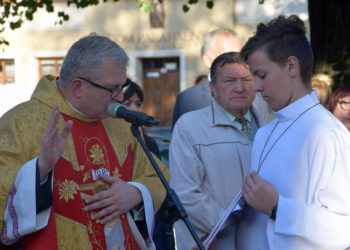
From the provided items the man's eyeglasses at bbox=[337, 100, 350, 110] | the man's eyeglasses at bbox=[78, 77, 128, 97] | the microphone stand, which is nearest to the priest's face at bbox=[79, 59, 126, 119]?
the man's eyeglasses at bbox=[78, 77, 128, 97]

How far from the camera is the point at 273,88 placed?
11.4 feet

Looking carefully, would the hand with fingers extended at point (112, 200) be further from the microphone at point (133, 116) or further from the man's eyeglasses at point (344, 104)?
the man's eyeglasses at point (344, 104)

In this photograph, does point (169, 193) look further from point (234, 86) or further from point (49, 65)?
point (49, 65)

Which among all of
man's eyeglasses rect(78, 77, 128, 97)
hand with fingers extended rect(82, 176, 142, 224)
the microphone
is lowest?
hand with fingers extended rect(82, 176, 142, 224)

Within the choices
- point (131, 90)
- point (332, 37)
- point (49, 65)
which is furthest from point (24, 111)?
point (49, 65)

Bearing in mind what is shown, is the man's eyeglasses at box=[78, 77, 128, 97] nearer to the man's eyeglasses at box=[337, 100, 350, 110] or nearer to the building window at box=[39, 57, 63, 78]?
the man's eyeglasses at box=[337, 100, 350, 110]

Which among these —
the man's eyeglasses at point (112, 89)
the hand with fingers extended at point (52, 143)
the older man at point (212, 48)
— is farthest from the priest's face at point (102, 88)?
the older man at point (212, 48)

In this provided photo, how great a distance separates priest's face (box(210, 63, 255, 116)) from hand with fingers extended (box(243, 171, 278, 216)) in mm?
1116

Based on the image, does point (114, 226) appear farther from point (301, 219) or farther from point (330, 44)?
point (330, 44)

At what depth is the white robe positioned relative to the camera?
3262 millimetres

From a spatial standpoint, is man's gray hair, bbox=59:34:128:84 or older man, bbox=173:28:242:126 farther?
older man, bbox=173:28:242:126

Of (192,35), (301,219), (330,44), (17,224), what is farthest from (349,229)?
(192,35)

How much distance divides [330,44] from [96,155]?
488 centimetres

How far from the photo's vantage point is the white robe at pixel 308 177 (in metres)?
3.26
